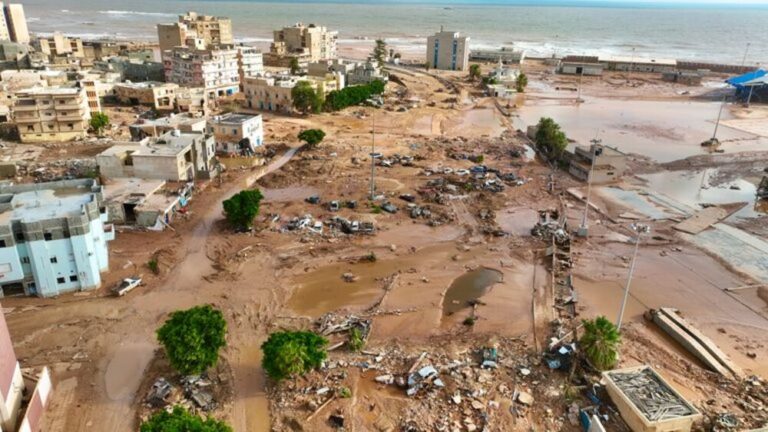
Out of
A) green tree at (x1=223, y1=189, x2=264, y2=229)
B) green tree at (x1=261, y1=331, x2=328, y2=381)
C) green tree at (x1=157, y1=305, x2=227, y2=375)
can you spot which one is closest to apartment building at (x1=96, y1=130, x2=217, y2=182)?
green tree at (x1=223, y1=189, x2=264, y2=229)

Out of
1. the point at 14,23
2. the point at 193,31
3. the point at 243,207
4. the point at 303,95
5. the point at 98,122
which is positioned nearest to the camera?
the point at 243,207

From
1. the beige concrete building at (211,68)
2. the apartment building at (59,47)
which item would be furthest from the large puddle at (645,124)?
the apartment building at (59,47)

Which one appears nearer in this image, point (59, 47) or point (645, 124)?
point (645, 124)

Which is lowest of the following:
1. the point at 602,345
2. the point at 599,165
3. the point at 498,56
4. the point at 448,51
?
the point at 602,345

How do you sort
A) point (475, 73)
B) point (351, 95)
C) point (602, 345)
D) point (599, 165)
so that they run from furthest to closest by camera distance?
point (475, 73) → point (351, 95) → point (599, 165) → point (602, 345)

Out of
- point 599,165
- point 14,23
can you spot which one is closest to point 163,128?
point 599,165

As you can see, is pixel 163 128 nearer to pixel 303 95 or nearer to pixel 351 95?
pixel 303 95

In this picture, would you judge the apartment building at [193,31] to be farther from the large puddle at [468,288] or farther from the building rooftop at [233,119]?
the large puddle at [468,288]
